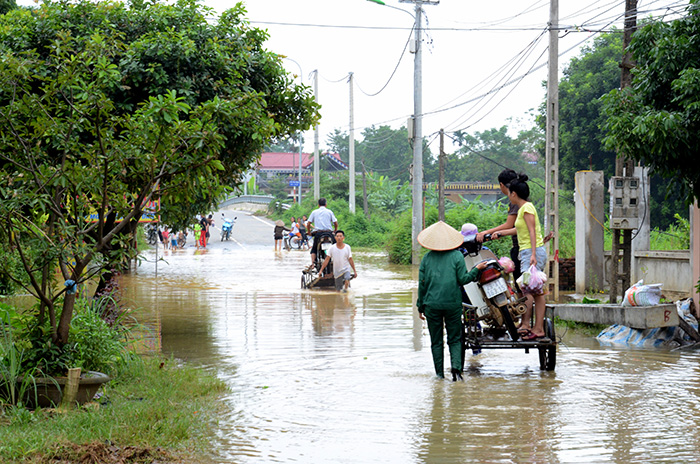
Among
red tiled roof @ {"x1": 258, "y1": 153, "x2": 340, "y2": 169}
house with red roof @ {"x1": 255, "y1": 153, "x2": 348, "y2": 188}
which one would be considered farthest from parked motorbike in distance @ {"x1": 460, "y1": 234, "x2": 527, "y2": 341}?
red tiled roof @ {"x1": 258, "y1": 153, "x2": 340, "y2": 169}

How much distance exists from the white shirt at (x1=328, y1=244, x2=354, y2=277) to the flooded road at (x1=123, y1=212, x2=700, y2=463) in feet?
9.07

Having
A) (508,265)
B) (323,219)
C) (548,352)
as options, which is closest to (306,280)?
(323,219)

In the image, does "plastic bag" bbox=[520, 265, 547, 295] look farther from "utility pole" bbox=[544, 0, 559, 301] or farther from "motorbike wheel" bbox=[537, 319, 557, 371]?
"utility pole" bbox=[544, 0, 559, 301]

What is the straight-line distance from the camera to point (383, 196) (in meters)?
55.5

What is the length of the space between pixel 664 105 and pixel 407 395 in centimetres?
554

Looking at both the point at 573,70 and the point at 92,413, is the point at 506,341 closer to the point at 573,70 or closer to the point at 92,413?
the point at 92,413

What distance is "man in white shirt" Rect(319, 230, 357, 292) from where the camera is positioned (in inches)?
693

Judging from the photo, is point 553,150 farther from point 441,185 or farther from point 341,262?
point 441,185

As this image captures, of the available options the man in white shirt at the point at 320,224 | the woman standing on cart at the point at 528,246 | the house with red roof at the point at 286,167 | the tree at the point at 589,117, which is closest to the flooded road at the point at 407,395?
the woman standing on cart at the point at 528,246

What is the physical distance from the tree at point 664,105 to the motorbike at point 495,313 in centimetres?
258

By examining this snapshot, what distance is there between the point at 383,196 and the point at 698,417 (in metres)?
48.6

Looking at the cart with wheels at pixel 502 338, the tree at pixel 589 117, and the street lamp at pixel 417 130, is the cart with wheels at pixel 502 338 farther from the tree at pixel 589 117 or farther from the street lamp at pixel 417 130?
the tree at pixel 589 117

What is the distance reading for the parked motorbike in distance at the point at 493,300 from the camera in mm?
8625

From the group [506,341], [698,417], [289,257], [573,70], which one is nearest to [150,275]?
[289,257]
